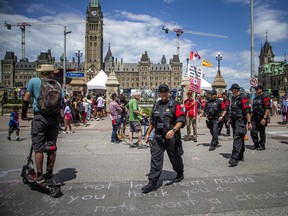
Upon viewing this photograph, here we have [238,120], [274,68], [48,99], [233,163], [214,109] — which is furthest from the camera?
[274,68]

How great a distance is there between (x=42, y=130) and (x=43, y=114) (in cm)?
27

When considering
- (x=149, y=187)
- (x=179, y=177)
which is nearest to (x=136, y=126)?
(x=179, y=177)

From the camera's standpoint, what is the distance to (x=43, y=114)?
4.14 m

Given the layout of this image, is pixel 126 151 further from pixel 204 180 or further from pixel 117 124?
pixel 204 180

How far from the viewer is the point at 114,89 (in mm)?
23500

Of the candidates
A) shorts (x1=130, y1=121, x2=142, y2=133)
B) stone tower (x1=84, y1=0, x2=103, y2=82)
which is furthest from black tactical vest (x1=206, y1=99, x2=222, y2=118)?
stone tower (x1=84, y1=0, x2=103, y2=82)

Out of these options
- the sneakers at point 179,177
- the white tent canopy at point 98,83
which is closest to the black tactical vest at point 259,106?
the sneakers at point 179,177

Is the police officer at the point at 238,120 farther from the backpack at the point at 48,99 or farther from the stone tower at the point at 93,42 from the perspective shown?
the stone tower at the point at 93,42

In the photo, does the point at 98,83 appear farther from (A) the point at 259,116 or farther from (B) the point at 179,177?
(B) the point at 179,177

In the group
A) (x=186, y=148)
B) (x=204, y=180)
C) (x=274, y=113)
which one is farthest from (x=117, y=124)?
(x=274, y=113)

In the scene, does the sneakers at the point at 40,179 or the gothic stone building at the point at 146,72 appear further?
the gothic stone building at the point at 146,72

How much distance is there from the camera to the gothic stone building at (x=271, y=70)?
4343 inches

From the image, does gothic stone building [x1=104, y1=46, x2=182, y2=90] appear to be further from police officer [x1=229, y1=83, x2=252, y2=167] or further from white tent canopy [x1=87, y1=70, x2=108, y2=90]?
police officer [x1=229, y1=83, x2=252, y2=167]

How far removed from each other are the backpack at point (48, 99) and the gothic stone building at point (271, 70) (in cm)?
11290
